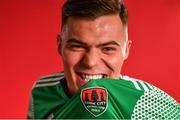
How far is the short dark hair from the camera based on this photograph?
0.92 metres

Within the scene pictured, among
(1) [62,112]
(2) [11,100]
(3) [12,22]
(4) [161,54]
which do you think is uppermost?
(3) [12,22]

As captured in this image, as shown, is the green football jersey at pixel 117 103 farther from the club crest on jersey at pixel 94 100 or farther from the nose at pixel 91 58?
the nose at pixel 91 58

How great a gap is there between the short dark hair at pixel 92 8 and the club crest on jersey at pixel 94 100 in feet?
0.93

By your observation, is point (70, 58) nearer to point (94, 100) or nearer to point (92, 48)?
point (92, 48)

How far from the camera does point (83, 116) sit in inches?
27.5

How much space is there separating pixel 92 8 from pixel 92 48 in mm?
118

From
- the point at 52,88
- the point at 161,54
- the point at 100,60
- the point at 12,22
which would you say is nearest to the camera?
the point at 100,60

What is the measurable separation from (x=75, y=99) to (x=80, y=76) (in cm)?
22

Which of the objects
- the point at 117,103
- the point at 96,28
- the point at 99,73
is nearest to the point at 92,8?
the point at 96,28

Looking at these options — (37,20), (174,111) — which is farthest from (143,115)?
(37,20)

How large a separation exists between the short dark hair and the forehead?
12mm

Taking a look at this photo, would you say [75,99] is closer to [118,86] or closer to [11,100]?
[118,86]

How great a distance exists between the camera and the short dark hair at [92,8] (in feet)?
3.02

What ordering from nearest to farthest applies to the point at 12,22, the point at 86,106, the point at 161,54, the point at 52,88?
the point at 86,106
the point at 52,88
the point at 12,22
the point at 161,54
